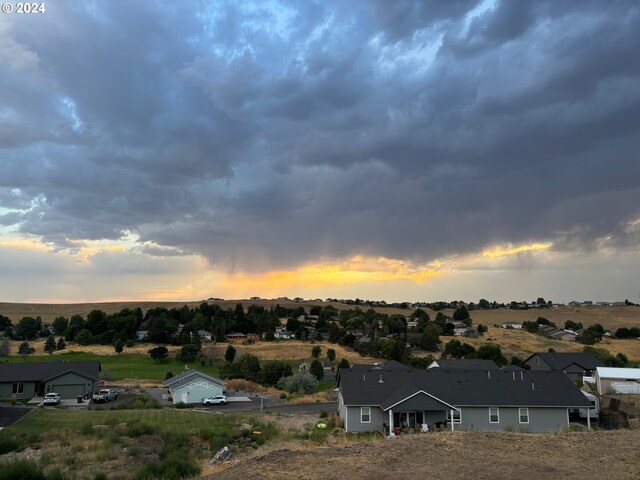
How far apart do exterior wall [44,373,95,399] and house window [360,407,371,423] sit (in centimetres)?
3550

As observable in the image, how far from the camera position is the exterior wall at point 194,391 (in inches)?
2177

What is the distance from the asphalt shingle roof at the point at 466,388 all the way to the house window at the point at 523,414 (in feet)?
1.77

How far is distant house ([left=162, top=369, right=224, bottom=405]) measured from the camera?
5534 centimetres

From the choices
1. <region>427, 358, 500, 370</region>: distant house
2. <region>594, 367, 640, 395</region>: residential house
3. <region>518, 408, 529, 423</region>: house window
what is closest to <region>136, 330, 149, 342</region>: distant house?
<region>427, 358, 500, 370</region>: distant house

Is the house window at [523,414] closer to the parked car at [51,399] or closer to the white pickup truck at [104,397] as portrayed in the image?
the white pickup truck at [104,397]

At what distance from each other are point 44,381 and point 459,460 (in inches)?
2141

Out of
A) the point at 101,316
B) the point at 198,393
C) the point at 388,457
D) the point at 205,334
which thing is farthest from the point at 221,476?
the point at 101,316

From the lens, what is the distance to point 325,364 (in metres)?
84.3

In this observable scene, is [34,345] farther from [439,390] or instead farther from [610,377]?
[610,377]

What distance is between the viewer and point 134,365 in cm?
8475

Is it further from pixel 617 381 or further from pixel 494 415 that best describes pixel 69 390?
pixel 617 381

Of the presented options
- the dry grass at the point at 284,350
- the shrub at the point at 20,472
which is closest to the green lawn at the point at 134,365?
the dry grass at the point at 284,350

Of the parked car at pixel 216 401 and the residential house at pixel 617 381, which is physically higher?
the residential house at pixel 617 381

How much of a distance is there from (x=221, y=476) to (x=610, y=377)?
174 feet
